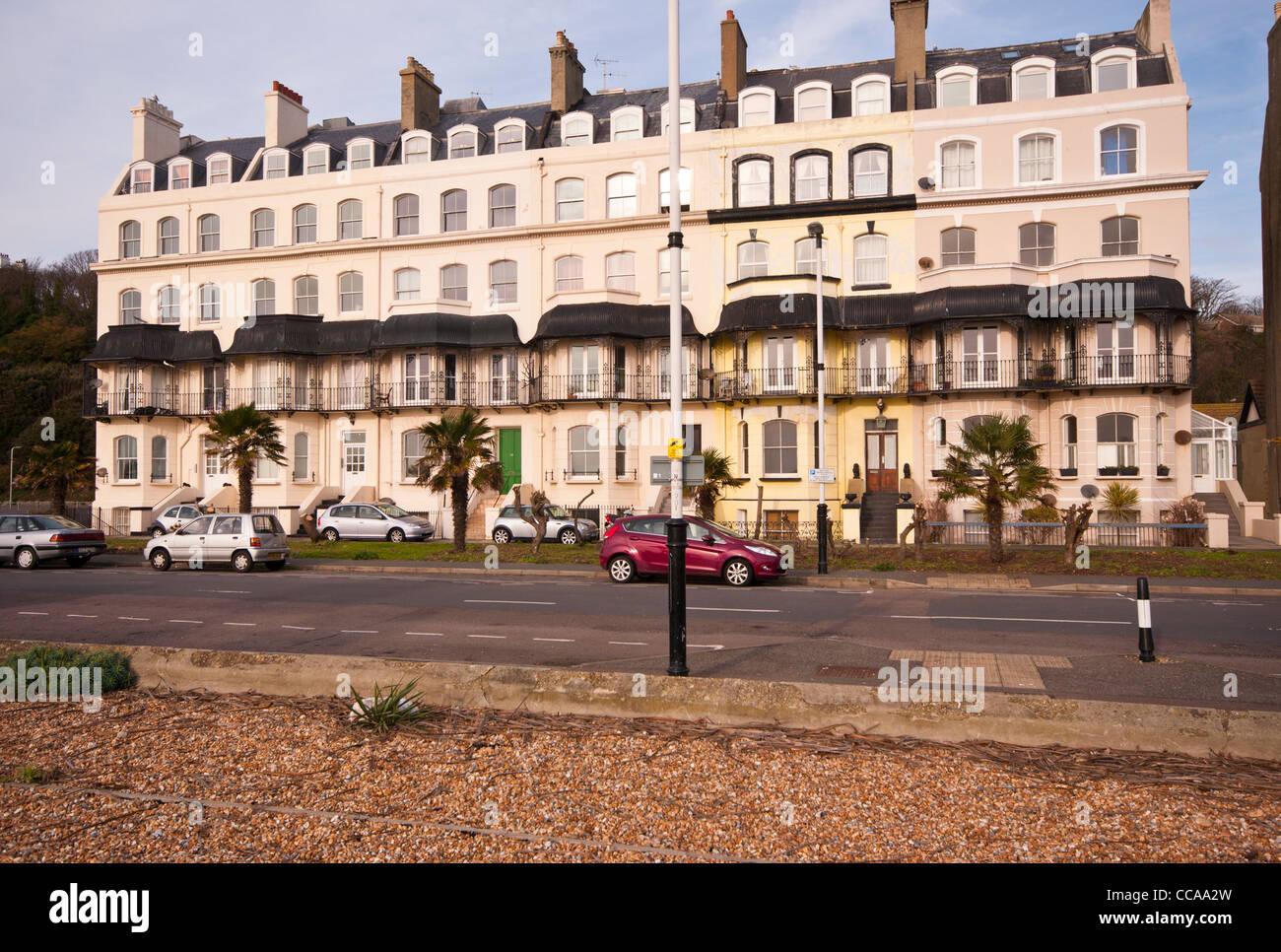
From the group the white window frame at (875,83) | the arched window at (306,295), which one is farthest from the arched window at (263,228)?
the white window frame at (875,83)

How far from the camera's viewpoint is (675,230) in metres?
9.07

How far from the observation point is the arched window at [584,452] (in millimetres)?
34656

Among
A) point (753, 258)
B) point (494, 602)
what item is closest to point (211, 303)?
point (753, 258)

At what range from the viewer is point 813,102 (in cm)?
3481

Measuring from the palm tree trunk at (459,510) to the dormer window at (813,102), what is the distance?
20.6 meters

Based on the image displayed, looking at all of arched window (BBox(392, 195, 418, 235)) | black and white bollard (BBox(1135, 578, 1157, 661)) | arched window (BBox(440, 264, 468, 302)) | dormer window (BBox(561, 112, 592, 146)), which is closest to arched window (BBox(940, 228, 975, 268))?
dormer window (BBox(561, 112, 592, 146))

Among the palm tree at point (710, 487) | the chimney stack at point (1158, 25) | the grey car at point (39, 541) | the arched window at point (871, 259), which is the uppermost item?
the chimney stack at point (1158, 25)

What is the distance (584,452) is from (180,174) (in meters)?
25.8

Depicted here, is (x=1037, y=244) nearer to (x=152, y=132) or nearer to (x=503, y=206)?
(x=503, y=206)

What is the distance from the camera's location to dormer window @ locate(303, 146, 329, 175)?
40281 mm

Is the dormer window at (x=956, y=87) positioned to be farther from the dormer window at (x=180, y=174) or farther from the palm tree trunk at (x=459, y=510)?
the dormer window at (x=180, y=174)

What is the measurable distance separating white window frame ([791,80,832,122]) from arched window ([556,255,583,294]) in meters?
10.6

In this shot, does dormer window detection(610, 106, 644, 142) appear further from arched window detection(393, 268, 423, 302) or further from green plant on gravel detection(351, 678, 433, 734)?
green plant on gravel detection(351, 678, 433, 734)
